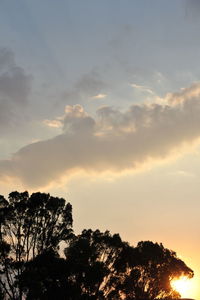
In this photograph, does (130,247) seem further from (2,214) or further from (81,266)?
(2,214)

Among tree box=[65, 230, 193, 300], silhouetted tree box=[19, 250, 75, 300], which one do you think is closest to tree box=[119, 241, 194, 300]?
tree box=[65, 230, 193, 300]

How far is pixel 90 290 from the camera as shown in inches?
1752

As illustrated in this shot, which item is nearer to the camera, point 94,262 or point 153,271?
point 94,262

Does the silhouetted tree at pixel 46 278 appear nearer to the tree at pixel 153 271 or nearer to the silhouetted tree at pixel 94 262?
the silhouetted tree at pixel 94 262

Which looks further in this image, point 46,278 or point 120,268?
point 120,268

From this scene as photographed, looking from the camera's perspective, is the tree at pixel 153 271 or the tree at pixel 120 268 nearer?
the tree at pixel 120 268

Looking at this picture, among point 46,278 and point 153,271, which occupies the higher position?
point 153,271

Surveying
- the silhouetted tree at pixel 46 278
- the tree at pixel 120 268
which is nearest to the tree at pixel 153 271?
the tree at pixel 120 268

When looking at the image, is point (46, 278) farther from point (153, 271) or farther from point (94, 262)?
point (153, 271)

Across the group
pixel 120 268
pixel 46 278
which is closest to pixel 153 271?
pixel 120 268

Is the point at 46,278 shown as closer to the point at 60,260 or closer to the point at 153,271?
the point at 60,260

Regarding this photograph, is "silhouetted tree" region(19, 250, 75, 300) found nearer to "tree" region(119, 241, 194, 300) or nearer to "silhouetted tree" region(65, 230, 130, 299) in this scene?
"silhouetted tree" region(65, 230, 130, 299)

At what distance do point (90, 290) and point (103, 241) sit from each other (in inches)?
262

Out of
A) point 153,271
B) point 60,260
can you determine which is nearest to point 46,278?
point 60,260
